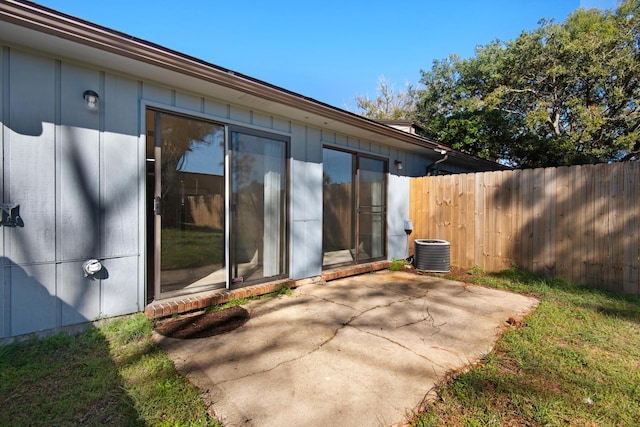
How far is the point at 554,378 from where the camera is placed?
76.8 inches

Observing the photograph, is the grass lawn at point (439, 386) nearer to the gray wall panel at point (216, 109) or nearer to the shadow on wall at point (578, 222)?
the shadow on wall at point (578, 222)

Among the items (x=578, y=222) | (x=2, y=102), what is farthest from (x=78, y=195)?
(x=578, y=222)

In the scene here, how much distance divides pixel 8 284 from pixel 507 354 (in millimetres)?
3808

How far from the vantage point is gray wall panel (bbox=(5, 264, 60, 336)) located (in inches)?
87.1

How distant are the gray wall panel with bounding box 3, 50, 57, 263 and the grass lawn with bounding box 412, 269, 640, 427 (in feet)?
9.72

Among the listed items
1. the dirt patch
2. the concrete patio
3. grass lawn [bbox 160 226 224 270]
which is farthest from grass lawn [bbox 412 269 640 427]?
grass lawn [bbox 160 226 224 270]

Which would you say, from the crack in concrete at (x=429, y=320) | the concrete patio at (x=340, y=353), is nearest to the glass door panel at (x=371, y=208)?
the concrete patio at (x=340, y=353)

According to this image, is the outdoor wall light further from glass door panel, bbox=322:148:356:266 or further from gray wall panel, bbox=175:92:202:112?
glass door panel, bbox=322:148:356:266

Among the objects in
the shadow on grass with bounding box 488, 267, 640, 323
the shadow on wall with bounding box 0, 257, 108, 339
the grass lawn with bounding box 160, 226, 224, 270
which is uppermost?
the grass lawn with bounding box 160, 226, 224, 270

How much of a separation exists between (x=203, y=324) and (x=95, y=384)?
1.05 m

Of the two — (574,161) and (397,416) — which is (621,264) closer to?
(397,416)

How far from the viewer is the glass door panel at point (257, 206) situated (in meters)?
3.54

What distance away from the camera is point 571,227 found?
13.6 feet

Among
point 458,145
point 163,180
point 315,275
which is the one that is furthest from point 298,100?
point 458,145
